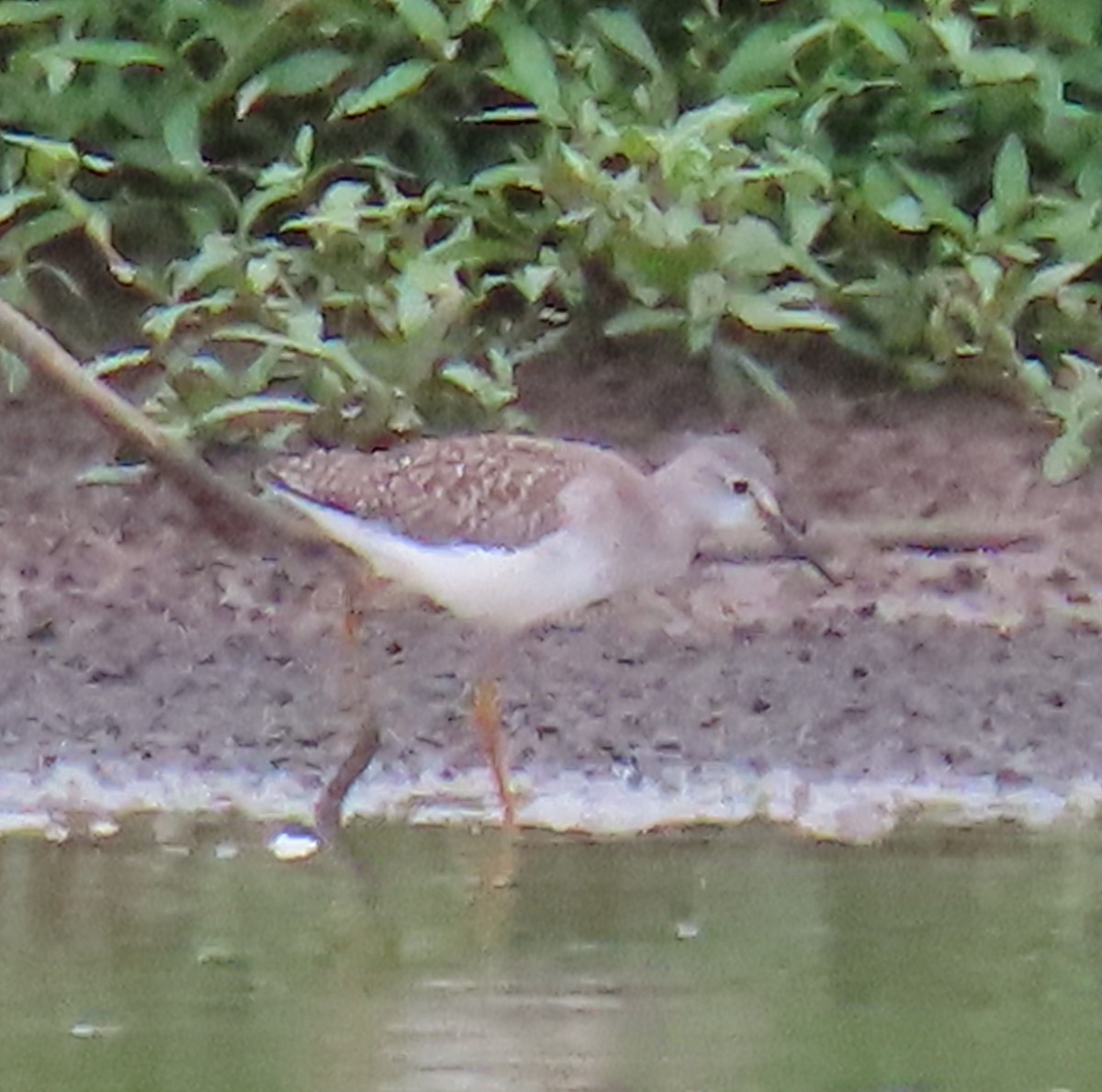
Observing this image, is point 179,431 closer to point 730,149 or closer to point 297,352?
point 297,352

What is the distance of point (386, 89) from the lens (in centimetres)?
908

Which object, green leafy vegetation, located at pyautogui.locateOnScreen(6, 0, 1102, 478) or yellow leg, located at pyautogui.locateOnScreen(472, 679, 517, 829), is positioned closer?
yellow leg, located at pyautogui.locateOnScreen(472, 679, 517, 829)

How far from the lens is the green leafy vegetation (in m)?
8.98

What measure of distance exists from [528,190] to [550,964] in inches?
153

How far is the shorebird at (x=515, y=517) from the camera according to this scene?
7320mm

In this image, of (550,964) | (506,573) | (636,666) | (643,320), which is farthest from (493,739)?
(643,320)

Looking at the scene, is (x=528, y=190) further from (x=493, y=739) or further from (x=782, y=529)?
(x=493, y=739)

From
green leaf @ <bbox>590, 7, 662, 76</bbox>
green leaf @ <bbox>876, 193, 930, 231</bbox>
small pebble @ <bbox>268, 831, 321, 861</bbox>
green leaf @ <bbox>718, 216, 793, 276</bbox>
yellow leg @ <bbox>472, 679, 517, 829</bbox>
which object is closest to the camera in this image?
small pebble @ <bbox>268, 831, 321, 861</bbox>

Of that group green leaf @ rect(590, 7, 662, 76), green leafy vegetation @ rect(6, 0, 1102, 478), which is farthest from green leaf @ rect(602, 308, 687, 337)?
green leaf @ rect(590, 7, 662, 76)

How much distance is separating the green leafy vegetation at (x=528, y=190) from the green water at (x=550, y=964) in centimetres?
234

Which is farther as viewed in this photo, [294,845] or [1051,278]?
[1051,278]

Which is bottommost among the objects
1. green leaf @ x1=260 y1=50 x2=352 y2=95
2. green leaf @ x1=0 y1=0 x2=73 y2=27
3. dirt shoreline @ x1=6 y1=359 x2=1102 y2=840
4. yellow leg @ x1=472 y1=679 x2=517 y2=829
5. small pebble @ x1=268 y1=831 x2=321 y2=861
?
dirt shoreline @ x1=6 y1=359 x2=1102 y2=840

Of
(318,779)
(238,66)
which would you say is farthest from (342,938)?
(238,66)

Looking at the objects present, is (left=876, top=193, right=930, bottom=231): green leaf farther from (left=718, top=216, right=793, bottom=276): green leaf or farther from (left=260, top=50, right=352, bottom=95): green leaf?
(left=260, top=50, right=352, bottom=95): green leaf
